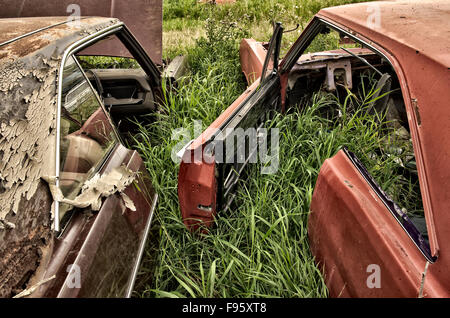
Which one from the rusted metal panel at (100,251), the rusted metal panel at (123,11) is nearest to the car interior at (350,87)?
the rusted metal panel at (123,11)

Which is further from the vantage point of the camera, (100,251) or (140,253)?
(140,253)

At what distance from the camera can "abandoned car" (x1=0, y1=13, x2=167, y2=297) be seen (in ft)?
3.22

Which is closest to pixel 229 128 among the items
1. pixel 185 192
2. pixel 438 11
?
pixel 185 192

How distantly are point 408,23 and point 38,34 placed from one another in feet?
5.40

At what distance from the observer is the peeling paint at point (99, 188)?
112 centimetres

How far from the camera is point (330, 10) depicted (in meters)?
1.92

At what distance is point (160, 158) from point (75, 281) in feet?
5.32

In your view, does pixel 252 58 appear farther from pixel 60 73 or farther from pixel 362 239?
pixel 362 239

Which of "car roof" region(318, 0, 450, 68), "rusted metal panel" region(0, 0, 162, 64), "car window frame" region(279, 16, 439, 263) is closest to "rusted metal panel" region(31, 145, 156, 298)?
"car window frame" region(279, 16, 439, 263)

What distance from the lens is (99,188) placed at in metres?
1.24

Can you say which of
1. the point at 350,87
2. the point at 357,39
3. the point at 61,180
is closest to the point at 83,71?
the point at 61,180

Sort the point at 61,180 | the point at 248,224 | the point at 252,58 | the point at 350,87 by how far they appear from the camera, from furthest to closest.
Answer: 1. the point at 252,58
2. the point at 350,87
3. the point at 248,224
4. the point at 61,180

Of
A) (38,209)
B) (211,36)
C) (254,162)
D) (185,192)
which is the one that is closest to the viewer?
(38,209)
